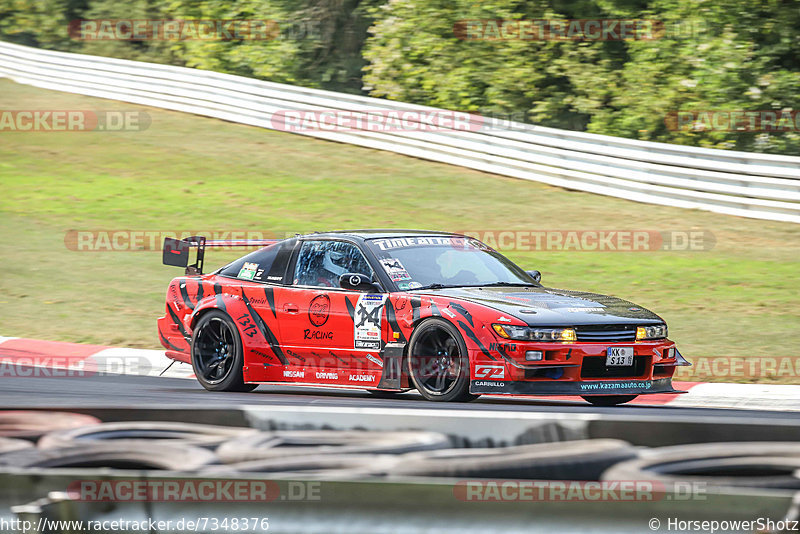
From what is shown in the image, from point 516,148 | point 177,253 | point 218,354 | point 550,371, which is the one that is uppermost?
point 516,148

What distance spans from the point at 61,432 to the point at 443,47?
64.2 feet

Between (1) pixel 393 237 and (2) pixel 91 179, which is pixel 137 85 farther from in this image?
(1) pixel 393 237

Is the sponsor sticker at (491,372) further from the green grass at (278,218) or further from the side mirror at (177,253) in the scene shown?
the green grass at (278,218)

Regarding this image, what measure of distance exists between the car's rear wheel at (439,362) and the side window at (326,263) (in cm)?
87

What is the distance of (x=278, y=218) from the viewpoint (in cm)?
1588

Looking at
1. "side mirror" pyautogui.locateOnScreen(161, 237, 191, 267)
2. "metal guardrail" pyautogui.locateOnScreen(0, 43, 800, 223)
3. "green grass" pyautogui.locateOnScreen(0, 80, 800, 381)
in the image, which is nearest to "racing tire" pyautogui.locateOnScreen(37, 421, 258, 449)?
"side mirror" pyautogui.locateOnScreen(161, 237, 191, 267)

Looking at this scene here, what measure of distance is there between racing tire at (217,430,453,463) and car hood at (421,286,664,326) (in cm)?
299

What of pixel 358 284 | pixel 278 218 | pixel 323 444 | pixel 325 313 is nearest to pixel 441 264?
pixel 358 284

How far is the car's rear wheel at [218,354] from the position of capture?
850 centimetres

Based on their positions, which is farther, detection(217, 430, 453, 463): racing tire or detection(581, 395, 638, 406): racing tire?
detection(581, 395, 638, 406): racing tire

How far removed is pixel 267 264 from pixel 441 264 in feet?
4.83

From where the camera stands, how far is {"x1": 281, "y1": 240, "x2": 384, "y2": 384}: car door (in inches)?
312

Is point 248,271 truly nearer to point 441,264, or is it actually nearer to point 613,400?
point 441,264

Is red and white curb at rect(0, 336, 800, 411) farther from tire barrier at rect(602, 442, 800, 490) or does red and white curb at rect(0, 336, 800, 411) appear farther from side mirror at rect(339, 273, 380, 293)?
tire barrier at rect(602, 442, 800, 490)
